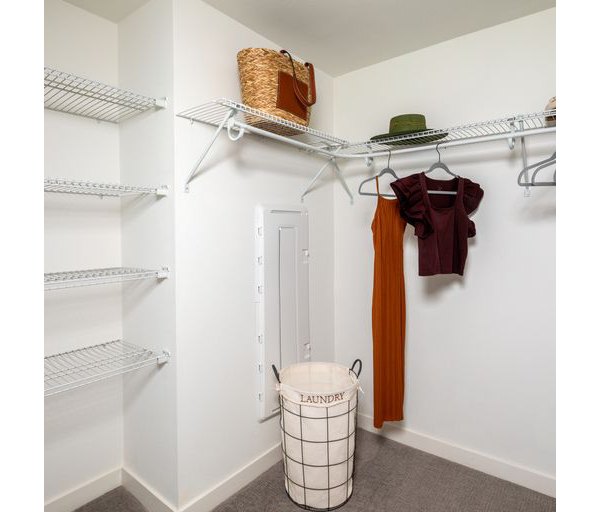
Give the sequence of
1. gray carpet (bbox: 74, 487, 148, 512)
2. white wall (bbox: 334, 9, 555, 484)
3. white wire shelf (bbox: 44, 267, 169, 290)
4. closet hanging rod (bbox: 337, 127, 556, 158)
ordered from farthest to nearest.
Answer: white wall (bbox: 334, 9, 555, 484) → gray carpet (bbox: 74, 487, 148, 512) → closet hanging rod (bbox: 337, 127, 556, 158) → white wire shelf (bbox: 44, 267, 169, 290)

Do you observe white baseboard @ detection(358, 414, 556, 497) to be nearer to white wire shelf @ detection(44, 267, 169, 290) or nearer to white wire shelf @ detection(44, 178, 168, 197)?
white wire shelf @ detection(44, 267, 169, 290)

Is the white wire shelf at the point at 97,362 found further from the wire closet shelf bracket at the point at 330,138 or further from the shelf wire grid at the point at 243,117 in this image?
the shelf wire grid at the point at 243,117

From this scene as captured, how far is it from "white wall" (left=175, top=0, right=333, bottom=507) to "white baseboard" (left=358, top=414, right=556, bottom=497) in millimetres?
767

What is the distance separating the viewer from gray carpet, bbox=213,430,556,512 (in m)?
1.84

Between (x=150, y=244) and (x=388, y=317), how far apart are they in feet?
4.35

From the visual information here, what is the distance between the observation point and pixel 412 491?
1.95m

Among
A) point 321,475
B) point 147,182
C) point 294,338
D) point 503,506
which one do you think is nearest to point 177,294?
point 147,182

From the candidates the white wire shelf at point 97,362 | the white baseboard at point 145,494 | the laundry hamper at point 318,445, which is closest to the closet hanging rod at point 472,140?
the laundry hamper at point 318,445

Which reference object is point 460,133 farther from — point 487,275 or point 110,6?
point 110,6

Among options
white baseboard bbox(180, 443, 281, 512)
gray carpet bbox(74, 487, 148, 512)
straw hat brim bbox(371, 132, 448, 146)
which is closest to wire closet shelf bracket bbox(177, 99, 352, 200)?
straw hat brim bbox(371, 132, 448, 146)

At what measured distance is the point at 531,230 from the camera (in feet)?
6.42
